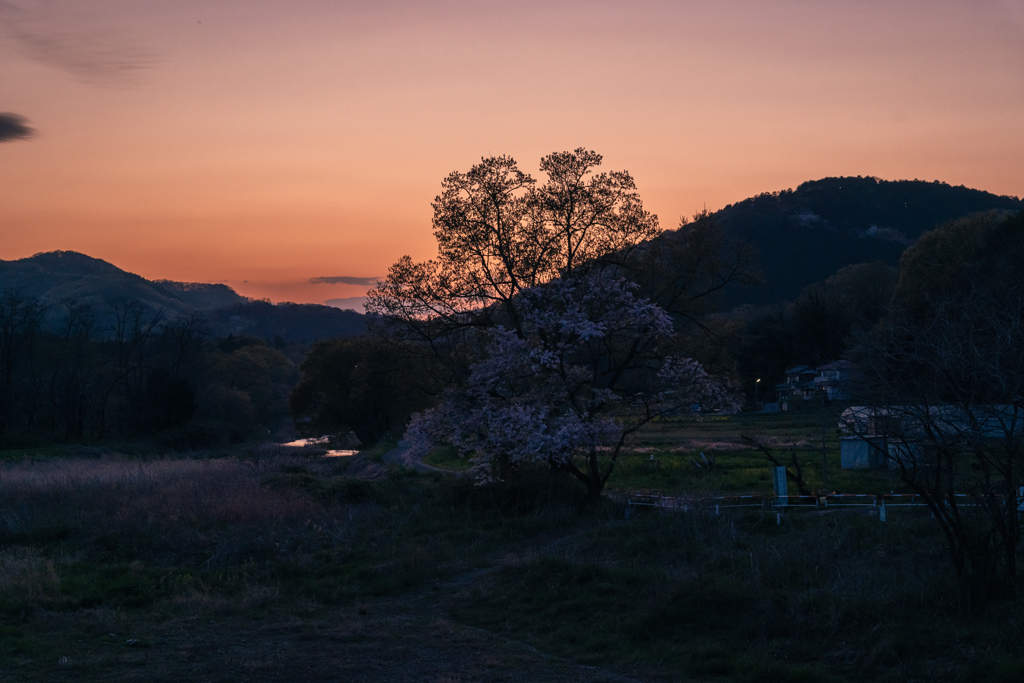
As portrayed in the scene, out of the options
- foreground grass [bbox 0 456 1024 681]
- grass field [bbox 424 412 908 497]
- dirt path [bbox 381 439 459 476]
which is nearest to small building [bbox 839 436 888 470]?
grass field [bbox 424 412 908 497]

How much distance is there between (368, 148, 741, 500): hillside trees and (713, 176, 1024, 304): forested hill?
109248mm

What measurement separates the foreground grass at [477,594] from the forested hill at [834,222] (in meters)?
115

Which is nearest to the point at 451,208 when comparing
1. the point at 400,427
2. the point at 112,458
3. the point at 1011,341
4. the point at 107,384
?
the point at 1011,341

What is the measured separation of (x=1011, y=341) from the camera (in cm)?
1104

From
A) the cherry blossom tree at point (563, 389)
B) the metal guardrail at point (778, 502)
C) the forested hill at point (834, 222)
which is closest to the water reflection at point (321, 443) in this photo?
the cherry blossom tree at point (563, 389)

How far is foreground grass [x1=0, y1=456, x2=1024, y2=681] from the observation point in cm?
955

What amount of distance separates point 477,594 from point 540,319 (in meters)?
8.47

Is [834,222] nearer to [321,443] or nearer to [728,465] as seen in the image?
[321,443]

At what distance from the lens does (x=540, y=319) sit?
67.5ft

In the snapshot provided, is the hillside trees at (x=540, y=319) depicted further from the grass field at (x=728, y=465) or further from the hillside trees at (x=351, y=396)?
the hillside trees at (x=351, y=396)

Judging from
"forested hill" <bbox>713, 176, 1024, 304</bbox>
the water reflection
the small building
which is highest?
"forested hill" <bbox>713, 176, 1024, 304</bbox>

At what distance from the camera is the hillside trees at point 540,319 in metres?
20.5

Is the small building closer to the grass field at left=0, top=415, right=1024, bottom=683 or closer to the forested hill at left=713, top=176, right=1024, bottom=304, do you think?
the grass field at left=0, top=415, right=1024, bottom=683

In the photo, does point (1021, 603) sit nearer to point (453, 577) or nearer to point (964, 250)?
point (453, 577)
